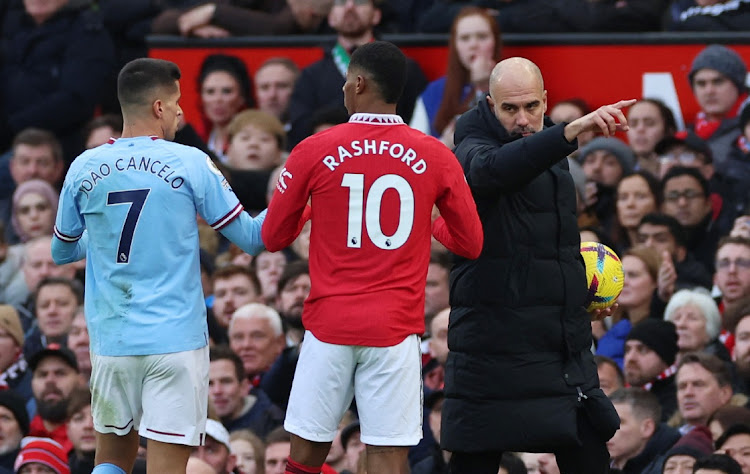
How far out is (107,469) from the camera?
23.0ft

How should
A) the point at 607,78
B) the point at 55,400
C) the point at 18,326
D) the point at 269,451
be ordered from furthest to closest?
1. the point at 607,78
2. the point at 18,326
3. the point at 55,400
4. the point at 269,451

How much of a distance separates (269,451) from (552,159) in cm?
363

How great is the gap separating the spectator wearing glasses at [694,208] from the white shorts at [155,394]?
4.93 metres

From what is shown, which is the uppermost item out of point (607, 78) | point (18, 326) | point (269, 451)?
point (607, 78)

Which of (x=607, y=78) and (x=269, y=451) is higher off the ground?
(x=607, y=78)

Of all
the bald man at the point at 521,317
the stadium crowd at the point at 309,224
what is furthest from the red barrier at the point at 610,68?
the bald man at the point at 521,317

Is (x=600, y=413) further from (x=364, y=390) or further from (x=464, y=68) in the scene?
(x=464, y=68)

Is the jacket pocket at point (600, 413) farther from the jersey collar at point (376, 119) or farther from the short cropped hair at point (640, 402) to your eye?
the short cropped hair at point (640, 402)

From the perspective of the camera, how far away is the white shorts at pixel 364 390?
6.77 meters

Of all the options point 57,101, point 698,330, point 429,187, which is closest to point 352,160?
point 429,187

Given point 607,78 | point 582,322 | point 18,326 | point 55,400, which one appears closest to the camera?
point 582,322

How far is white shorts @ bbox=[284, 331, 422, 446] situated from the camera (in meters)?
6.77

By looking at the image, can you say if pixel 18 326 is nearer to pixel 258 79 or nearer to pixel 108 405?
pixel 258 79

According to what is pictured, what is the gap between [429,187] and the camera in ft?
22.2
